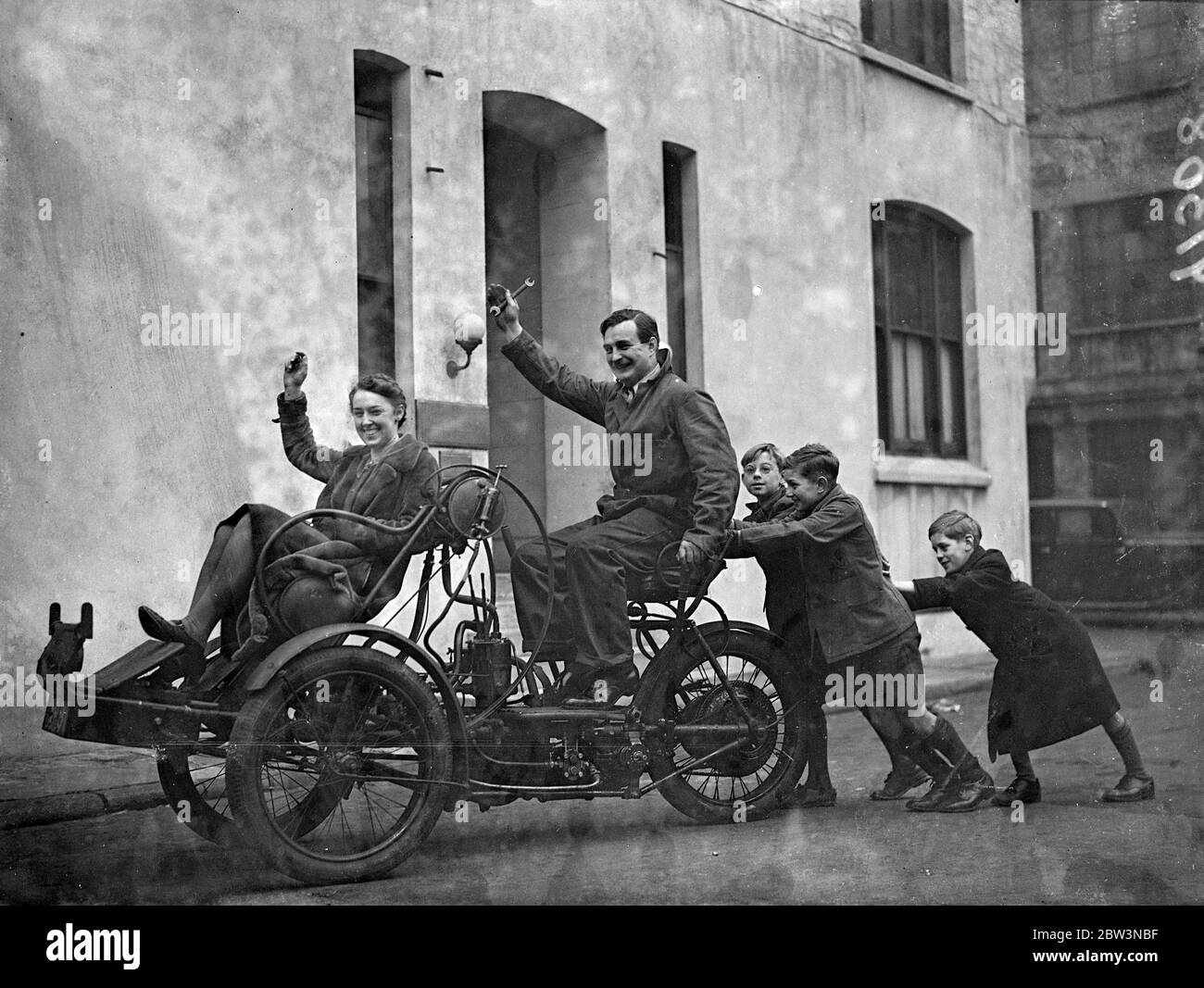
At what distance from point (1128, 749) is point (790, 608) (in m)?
1.19

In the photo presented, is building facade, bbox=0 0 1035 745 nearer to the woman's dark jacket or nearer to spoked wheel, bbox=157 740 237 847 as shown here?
the woman's dark jacket

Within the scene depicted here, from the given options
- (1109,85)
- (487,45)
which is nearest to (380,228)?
(487,45)

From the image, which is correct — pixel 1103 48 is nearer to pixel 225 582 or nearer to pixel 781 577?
pixel 781 577

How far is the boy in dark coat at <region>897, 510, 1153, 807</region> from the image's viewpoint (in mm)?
4133

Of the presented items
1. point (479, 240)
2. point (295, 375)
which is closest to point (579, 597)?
point (295, 375)

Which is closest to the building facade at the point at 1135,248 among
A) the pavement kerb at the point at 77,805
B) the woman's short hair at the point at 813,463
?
the woman's short hair at the point at 813,463

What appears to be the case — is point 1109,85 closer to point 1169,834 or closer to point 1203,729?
point 1203,729

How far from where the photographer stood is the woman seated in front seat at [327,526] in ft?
10.9

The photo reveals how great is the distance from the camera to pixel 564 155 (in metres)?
4.67

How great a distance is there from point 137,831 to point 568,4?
3005mm

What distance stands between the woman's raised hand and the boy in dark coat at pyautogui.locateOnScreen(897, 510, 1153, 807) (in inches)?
84.3

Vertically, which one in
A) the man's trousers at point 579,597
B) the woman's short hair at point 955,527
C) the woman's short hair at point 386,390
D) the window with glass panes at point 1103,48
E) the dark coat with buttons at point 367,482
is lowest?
the man's trousers at point 579,597

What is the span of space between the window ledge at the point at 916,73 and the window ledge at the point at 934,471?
4.56 ft

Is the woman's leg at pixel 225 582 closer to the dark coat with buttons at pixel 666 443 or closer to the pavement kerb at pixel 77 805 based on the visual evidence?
the pavement kerb at pixel 77 805
